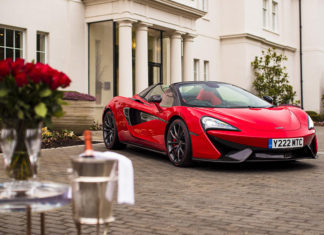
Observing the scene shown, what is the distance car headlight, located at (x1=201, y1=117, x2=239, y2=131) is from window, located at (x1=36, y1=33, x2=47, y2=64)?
947 centimetres

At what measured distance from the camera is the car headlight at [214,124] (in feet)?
22.4

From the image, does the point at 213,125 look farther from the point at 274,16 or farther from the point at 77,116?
the point at 274,16

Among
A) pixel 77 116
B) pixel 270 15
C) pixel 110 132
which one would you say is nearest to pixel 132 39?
pixel 77 116

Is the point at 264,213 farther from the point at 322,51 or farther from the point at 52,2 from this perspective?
the point at 322,51

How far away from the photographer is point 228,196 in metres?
5.32

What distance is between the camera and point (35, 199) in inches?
104

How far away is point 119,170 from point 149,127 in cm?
523

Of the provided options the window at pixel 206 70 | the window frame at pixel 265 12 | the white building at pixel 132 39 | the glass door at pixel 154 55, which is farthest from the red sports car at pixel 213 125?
the window frame at pixel 265 12

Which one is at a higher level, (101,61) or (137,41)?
(137,41)

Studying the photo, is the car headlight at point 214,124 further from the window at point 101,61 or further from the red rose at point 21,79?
the window at point 101,61

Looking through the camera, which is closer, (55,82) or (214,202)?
(55,82)

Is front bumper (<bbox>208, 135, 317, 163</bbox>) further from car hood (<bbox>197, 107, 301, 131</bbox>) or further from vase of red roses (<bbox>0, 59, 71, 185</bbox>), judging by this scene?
vase of red roses (<bbox>0, 59, 71, 185</bbox>)

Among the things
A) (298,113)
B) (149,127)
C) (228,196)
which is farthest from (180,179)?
(298,113)

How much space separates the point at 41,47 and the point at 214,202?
1163 centimetres
